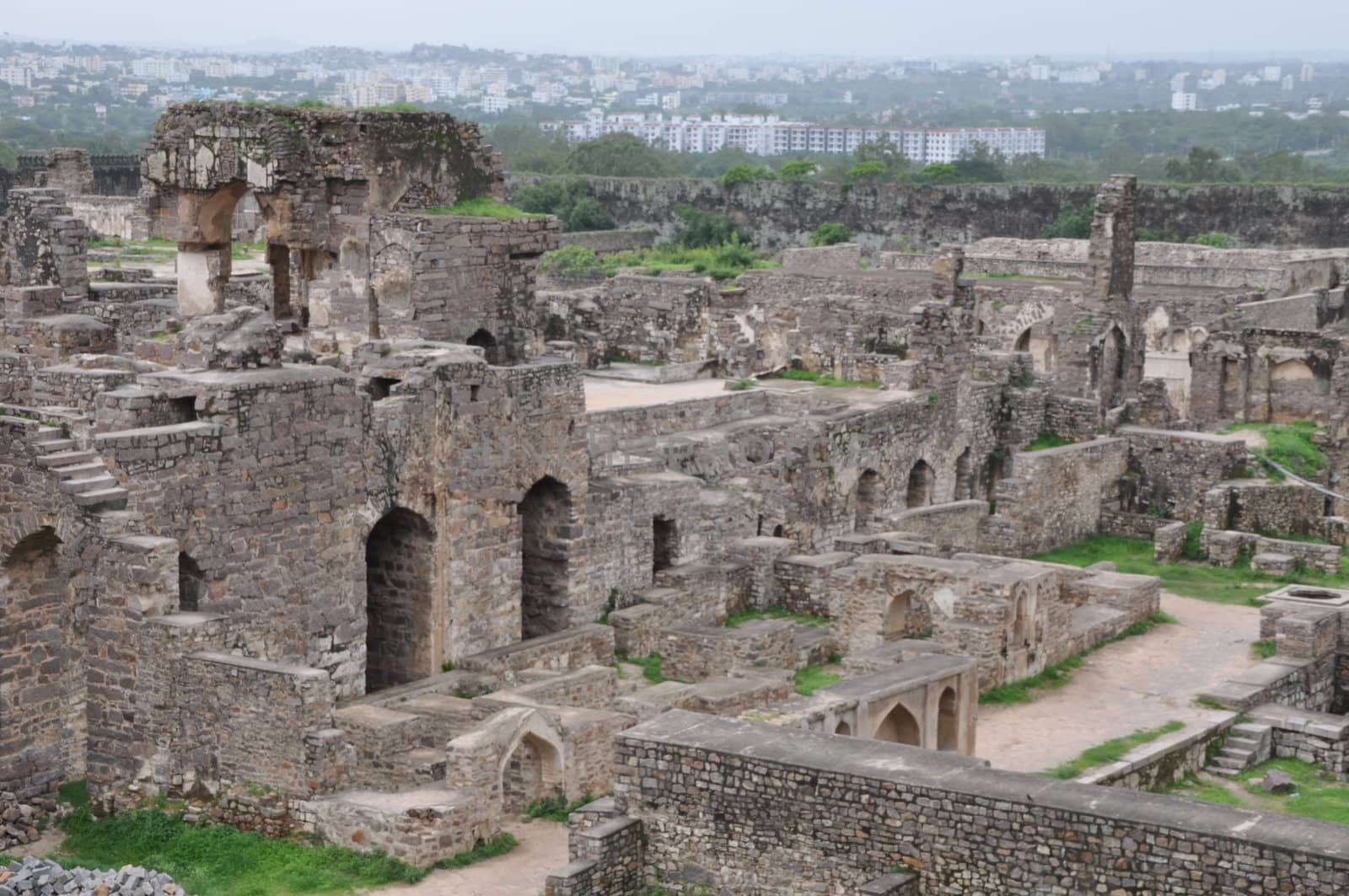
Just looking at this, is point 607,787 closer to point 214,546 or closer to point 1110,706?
point 214,546

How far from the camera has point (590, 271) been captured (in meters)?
44.6

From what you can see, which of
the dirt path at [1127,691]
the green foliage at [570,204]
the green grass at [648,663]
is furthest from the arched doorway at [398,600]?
the green foliage at [570,204]

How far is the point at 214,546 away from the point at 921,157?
17341 centimetres

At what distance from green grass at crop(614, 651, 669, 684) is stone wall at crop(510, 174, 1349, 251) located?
35.9 meters

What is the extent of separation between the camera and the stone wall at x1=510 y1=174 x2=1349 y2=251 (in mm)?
54156

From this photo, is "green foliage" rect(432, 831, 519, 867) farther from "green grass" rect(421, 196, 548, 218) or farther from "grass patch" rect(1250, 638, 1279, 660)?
"grass patch" rect(1250, 638, 1279, 660)

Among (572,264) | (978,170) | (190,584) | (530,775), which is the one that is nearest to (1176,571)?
(530,775)

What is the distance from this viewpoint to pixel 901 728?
17766 millimetres

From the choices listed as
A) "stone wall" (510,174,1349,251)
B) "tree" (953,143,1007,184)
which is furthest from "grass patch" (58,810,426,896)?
"tree" (953,143,1007,184)

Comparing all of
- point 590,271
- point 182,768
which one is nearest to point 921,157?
point 590,271

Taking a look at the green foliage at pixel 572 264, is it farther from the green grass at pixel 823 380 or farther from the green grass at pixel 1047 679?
the green grass at pixel 1047 679

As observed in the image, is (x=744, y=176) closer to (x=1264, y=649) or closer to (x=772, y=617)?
(x=772, y=617)

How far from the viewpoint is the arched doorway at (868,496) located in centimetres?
2666

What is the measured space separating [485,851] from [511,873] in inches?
15.2
